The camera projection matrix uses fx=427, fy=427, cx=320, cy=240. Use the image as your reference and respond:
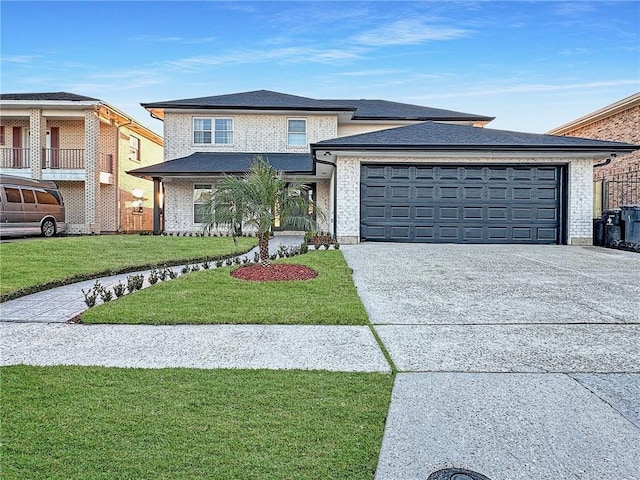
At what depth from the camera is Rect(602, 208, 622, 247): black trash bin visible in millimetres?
13891

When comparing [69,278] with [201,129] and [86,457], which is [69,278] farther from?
[201,129]

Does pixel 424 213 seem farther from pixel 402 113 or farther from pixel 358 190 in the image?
pixel 402 113

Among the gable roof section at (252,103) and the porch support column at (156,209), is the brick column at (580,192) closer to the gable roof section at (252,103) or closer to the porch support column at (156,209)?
the gable roof section at (252,103)

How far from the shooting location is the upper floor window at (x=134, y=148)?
24.7 metres

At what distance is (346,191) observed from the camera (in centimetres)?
1435

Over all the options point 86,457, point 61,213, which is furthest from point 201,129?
point 86,457

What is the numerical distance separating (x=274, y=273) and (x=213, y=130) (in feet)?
49.4

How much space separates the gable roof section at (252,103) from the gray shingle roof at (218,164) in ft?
7.33

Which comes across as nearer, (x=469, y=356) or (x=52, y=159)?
(x=469, y=356)

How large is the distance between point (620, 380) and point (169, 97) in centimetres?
2379

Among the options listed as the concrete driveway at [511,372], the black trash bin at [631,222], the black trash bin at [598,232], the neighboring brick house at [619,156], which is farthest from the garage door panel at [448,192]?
the concrete driveway at [511,372]

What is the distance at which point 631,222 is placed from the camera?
1341cm

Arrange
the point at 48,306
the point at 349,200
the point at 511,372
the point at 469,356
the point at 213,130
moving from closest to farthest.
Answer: the point at 511,372
the point at 469,356
the point at 48,306
the point at 349,200
the point at 213,130

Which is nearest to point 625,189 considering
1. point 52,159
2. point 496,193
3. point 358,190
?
point 496,193
